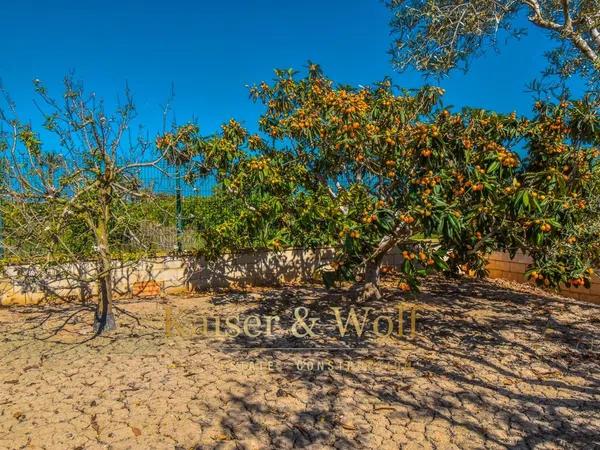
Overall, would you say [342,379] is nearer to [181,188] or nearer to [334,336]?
[334,336]

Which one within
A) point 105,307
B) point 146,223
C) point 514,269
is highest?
point 146,223

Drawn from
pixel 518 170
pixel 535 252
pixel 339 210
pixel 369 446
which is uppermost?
pixel 518 170

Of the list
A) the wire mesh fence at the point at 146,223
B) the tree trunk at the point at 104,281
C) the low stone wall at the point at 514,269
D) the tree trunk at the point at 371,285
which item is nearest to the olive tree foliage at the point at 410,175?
the tree trunk at the point at 371,285

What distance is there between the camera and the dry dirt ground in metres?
3.06

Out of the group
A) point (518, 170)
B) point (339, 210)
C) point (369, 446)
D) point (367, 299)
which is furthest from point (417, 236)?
point (369, 446)

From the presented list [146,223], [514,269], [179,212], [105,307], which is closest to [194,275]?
[179,212]

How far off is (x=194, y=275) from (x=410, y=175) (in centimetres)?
433

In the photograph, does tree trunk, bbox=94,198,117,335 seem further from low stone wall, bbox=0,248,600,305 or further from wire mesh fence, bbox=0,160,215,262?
low stone wall, bbox=0,248,600,305

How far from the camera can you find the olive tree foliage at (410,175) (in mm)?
4043

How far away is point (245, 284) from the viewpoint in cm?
812

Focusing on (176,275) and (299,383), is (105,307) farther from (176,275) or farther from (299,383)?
(299,383)

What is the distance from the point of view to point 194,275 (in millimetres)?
7707

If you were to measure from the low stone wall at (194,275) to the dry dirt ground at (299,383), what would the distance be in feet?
1.49

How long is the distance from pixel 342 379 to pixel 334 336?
3.98 feet
